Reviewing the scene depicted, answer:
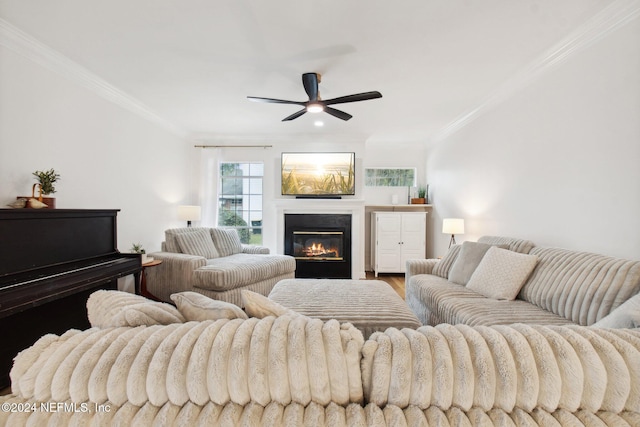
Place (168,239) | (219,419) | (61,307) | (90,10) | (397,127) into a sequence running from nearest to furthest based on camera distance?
(219,419), (90,10), (61,307), (168,239), (397,127)

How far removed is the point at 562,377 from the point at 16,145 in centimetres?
327

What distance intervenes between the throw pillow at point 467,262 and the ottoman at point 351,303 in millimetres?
745

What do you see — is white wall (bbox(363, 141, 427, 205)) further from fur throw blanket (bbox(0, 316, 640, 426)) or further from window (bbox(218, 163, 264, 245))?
fur throw blanket (bbox(0, 316, 640, 426))

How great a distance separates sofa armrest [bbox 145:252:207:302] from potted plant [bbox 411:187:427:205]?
143 inches

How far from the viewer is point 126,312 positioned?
0.85 m

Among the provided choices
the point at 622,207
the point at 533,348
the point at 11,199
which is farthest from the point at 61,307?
the point at 622,207

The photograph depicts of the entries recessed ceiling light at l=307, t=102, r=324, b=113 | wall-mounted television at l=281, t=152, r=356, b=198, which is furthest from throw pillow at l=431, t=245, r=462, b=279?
wall-mounted television at l=281, t=152, r=356, b=198

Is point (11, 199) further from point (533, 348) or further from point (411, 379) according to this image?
point (533, 348)

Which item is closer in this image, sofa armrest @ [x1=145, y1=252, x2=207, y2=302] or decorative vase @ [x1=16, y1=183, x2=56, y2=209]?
decorative vase @ [x1=16, y1=183, x2=56, y2=209]

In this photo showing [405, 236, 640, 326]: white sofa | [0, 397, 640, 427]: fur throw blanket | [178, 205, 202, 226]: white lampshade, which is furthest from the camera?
[178, 205, 202, 226]: white lampshade

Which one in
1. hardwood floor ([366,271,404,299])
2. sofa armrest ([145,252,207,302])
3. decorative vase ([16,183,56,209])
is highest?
decorative vase ([16,183,56,209])

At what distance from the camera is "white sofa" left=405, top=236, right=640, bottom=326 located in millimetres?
1584

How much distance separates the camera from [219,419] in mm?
648

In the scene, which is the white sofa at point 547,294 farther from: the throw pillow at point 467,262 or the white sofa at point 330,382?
the white sofa at point 330,382
